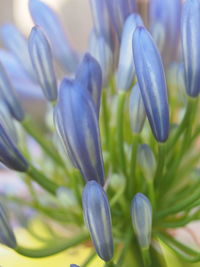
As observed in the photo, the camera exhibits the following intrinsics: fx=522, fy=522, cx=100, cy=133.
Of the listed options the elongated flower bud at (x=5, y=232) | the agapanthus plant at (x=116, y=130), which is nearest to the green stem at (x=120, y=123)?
the agapanthus plant at (x=116, y=130)

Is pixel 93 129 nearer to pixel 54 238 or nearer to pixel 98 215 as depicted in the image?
pixel 98 215

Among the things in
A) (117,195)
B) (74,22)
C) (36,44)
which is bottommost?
(74,22)

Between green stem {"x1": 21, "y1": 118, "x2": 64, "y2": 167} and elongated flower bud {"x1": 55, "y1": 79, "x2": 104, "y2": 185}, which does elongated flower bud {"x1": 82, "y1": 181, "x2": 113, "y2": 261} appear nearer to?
elongated flower bud {"x1": 55, "y1": 79, "x2": 104, "y2": 185}

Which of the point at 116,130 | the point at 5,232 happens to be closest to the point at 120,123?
the point at 116,130

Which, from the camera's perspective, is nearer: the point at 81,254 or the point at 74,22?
the point at 81,254

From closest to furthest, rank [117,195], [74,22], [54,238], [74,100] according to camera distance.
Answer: [74,100], [117,195], [54,238], [74,22]

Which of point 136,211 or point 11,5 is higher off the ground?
point 136,211

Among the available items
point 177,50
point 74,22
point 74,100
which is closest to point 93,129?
point 74,100

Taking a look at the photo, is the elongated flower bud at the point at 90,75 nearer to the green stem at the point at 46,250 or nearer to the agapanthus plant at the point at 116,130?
the agapanthus plant at the point at 116,130

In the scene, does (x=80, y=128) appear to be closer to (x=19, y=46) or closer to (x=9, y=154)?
(x=9, y=154)
